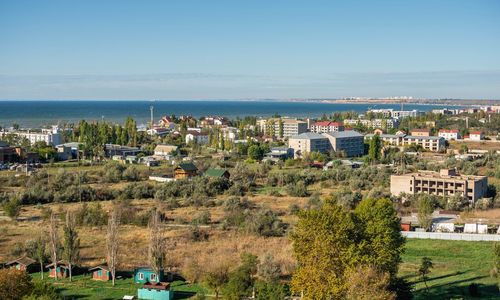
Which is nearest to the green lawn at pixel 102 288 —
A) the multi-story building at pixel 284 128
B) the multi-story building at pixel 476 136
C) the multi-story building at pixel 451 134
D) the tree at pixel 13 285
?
the tree at pixel 13 285

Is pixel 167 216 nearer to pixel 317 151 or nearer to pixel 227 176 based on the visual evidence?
pixel 227 176

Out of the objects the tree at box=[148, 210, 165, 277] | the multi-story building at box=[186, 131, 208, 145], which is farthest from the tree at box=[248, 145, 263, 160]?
the tree at box=[148, 210, 165, 277]

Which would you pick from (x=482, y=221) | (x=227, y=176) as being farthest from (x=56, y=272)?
(x=227, y=176)

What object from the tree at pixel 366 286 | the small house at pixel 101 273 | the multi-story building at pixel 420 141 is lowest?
the small house at pixel 101 273

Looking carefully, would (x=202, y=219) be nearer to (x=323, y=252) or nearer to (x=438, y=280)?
(x=438, y=280)

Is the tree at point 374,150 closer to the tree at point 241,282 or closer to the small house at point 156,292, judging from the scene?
the tree at point 241,282

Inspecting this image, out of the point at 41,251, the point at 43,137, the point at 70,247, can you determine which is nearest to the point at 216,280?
the point at 70,247
